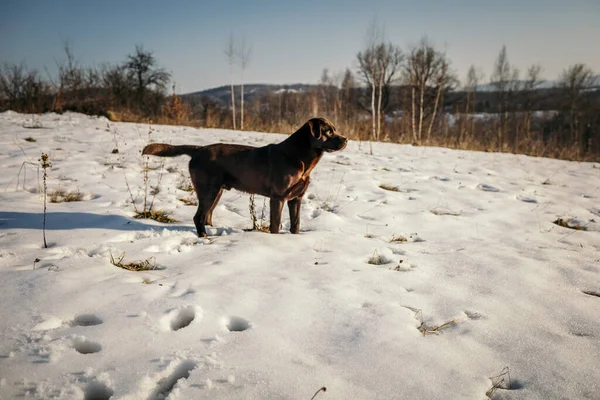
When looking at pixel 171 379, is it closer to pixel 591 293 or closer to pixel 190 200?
pixel 591 293

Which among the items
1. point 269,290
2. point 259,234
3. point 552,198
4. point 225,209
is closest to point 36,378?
point 269,290

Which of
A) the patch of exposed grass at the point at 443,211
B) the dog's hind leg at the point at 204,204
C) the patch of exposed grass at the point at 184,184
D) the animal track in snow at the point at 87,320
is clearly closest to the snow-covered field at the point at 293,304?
the animal track in snow at the point at 87,320

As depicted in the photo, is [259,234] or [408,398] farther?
[259,234]

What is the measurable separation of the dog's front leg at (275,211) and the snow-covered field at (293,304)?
0.78 ft

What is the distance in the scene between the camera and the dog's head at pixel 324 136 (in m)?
3.17

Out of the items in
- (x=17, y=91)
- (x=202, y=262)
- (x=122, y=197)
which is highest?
(x=17, y=91)

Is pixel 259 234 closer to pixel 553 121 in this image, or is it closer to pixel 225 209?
pixel 225 209

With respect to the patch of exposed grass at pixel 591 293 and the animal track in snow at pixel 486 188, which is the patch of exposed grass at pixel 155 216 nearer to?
the patch of exposed grass at pixel 591 293

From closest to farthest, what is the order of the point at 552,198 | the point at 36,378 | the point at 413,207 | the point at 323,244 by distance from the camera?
1. the point at 36,378
2. the point at 323,244
3. the point at 413,207
4. the point at 552,198

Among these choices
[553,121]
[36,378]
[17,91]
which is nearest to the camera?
[36,378]

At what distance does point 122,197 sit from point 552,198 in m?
7.10

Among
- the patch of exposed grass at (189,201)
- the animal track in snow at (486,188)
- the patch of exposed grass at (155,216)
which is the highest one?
the animal track in snow at (486,188)

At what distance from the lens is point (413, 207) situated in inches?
191

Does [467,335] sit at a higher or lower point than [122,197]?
lower
